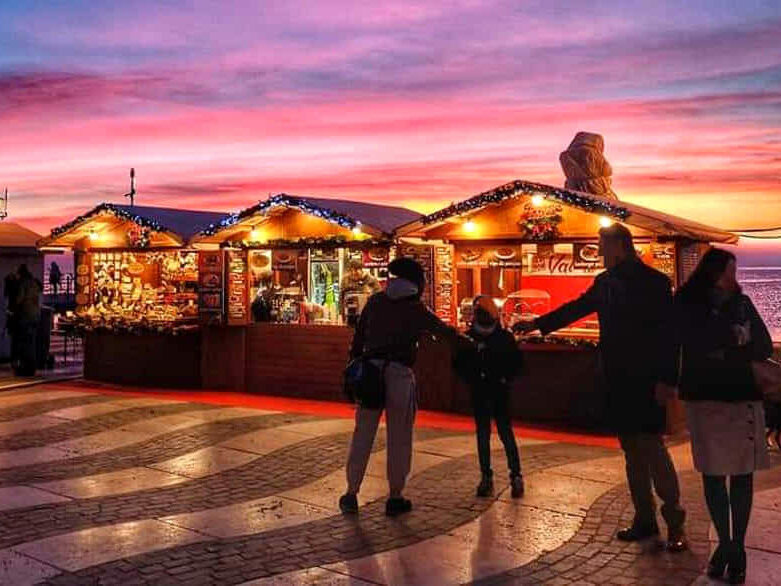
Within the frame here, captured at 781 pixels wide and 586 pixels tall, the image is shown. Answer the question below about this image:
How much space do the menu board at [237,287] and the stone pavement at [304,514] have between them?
319 cm

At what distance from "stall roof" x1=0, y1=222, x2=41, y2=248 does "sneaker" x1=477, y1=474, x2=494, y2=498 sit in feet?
43.7

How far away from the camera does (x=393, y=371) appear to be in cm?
632

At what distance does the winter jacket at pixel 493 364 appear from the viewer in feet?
22.3

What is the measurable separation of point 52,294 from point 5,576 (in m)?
27.5

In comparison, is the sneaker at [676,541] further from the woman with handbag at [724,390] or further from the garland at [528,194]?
the garland at [528,194]

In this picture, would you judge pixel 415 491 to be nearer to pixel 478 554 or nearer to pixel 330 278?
pixel 478 554

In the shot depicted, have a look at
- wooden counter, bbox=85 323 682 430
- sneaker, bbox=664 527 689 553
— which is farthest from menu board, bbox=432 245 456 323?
sneaker, bbox=664 527 689 553

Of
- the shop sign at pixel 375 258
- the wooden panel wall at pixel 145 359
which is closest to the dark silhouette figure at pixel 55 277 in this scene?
the wooden panel wall at pixel 145 359

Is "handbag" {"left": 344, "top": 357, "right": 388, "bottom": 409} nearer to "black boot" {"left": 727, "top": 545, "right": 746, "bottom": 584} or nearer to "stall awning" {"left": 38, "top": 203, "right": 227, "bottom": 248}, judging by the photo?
"black boot" {"left": 727, "top": 545, "right": 746, "bottom": 584}

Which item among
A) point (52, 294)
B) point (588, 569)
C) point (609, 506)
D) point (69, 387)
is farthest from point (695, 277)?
point (52, 294)

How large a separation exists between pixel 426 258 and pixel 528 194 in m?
1.80

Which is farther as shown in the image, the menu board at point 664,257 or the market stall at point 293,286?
the market stall at point 293,286

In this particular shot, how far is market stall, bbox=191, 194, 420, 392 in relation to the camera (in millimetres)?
12039

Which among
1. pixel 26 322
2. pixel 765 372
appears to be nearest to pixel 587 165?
pixel 26 322
